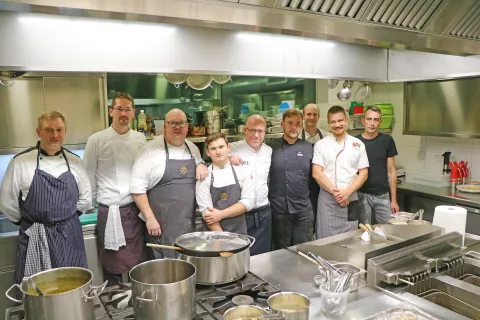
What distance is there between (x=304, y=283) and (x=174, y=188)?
131 cm

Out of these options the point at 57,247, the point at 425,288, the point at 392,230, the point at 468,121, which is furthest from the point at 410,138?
the point at 57,247

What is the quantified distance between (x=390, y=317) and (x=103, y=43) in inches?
57.5

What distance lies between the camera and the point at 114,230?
2666 millimetres

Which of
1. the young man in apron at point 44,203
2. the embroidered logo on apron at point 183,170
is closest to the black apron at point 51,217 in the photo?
the young man in apron at point 44,203

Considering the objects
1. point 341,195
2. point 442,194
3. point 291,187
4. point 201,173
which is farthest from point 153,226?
point 442,194

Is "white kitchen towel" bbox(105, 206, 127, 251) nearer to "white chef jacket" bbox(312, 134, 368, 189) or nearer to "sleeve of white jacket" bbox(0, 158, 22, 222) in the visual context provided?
"sleeve of white jacket" bbox(0, 158, 22, 222)

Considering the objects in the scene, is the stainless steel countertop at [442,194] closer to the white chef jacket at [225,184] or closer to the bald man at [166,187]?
the white chef jacket at [225,184]

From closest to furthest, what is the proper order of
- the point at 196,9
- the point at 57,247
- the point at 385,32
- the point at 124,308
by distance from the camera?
1. the point at 196,9
2. the point at 124,308
3. the point at 385,32
4. the point at 57,247

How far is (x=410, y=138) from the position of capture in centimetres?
438

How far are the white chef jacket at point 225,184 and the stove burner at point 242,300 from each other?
1.29m

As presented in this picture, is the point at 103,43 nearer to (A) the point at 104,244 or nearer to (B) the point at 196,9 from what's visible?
(B) the point at 196,9

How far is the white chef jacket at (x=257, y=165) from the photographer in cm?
287

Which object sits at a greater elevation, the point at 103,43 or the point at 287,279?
the point at 103,43

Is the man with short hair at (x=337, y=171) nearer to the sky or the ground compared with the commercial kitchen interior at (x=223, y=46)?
nearer to the ground
